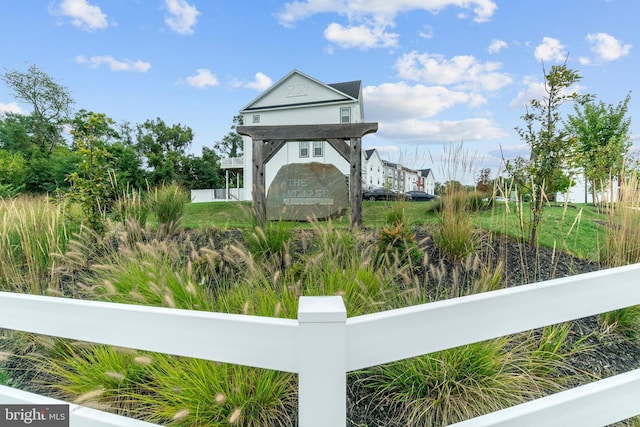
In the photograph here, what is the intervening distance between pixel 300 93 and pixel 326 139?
606 inches

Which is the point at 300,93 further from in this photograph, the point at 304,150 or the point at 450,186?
the point at 450,186

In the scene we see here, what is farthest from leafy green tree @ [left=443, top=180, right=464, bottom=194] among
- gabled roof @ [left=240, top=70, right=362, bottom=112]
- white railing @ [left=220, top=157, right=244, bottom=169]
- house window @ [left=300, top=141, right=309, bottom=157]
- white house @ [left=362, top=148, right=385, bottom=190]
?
white house @ [left=362, top=148, right=385, bottom=190]

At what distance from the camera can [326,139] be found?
253 inches

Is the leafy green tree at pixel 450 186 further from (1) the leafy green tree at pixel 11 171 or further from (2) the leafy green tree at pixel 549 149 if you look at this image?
(1) the leafy green tree at pixel 11 171

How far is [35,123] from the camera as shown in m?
26.6

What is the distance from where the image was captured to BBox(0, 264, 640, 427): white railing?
2.99 feet

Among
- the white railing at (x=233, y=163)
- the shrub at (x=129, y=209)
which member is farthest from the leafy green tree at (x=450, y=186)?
the white railing at (x=233, y=163)

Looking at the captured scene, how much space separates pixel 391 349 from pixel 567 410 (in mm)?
951

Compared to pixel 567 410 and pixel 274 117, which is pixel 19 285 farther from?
pixel 274 117

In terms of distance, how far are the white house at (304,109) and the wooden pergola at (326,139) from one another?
12.7m

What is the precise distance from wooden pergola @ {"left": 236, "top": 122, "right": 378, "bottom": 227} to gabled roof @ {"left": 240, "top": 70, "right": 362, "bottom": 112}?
13794mm

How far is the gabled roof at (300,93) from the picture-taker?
19828mm

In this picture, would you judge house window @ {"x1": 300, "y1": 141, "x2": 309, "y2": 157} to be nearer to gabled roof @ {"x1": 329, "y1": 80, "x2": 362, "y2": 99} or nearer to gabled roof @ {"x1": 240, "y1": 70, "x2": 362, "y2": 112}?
gabled roof @ {"x1": 240, "y1": 70, "x2": 362, "y2": 112}

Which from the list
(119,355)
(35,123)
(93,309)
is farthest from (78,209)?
(35,123)
